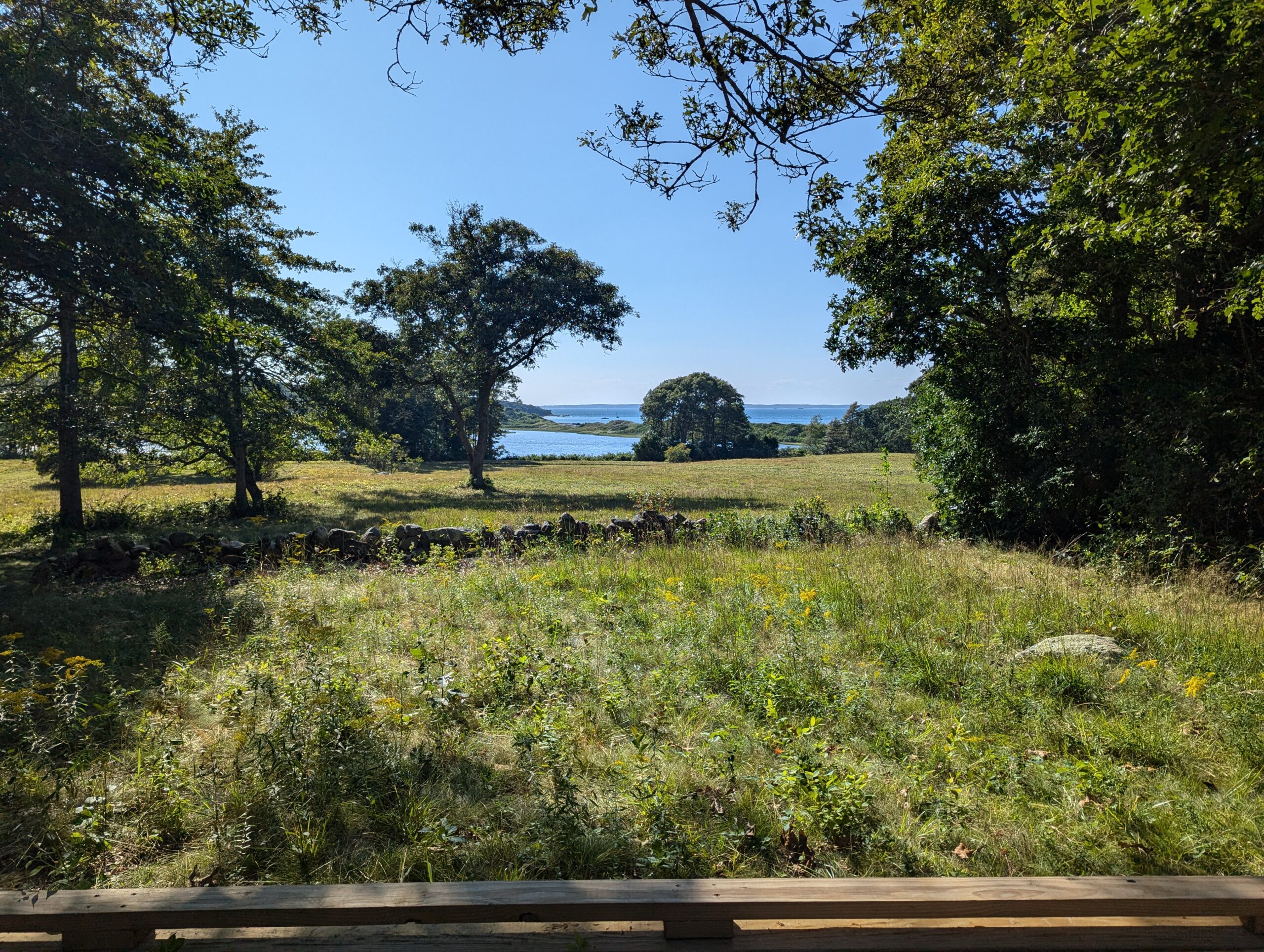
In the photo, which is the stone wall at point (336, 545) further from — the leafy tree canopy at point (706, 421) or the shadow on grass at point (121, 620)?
the leafy tree canopy at point (706, 421)

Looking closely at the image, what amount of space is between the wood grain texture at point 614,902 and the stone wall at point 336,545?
7390 mm

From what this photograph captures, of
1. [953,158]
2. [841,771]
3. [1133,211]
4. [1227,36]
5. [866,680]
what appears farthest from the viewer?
[953,158]

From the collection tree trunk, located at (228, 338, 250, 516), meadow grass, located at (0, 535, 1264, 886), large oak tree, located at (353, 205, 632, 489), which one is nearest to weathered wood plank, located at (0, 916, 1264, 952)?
meadow grass, located at (0, 535, 1264, 886)

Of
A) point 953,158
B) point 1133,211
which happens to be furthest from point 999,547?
point 953,158

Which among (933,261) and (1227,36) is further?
(933,261)

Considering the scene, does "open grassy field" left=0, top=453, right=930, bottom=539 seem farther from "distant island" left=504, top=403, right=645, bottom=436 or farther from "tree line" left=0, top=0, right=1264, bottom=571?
"distant island" left=504, top=403, right=645, bottom=436

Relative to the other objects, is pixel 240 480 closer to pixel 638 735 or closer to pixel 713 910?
pixel 638 735

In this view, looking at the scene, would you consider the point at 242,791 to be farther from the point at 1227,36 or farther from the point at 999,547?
the point at 999,547

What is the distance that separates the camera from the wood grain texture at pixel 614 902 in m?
2.10

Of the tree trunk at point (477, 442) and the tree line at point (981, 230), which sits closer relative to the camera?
the tree line at point (981, 230)

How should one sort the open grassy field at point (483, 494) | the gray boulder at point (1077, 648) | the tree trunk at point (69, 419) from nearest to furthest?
the gray boulder at point (1077, 648), the tree trunk at point (69, 419), the open grassy field at point (483, 494)

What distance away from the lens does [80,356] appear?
13.7 m

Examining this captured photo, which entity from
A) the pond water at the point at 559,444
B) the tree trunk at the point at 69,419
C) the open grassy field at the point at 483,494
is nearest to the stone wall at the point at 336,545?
the open grassy field at the point at 483,494

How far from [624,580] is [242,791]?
5.00m
